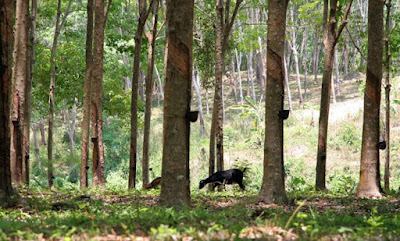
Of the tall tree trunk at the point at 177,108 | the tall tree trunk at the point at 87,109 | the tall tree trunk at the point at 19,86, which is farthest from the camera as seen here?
the tall tree trunk at the point at 87,109

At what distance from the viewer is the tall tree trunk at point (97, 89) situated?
1337cm

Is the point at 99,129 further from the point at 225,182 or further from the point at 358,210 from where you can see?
the point at 358,210

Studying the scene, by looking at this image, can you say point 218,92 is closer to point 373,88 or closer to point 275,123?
point 373,88

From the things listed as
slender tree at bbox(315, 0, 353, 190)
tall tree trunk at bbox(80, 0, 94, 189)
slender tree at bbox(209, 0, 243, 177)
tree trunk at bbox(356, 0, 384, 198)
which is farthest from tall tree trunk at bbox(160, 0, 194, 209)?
tall tree trunk at bbox(80, 0, 94, 189)

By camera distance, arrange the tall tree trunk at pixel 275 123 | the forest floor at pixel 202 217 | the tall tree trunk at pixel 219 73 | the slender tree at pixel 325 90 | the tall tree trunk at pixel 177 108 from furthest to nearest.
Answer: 1. the tall tree trunk at pixel 219 73
2. the slender tree at pixel 325 90
3. the tall tree trunk at pixel 275 123
4. the tall tree trunk at pixel 177 108
5. the forest floor at pixel 202 217

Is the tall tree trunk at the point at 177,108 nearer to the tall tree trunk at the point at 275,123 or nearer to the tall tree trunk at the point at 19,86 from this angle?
the tall tree trunk at the point at 275,123

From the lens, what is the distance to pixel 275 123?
8.91m

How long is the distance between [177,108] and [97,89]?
668cm

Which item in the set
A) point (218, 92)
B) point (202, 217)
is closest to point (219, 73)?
point (218, 92)

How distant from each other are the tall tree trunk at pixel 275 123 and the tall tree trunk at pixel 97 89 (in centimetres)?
595

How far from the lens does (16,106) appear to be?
10789 millimetres

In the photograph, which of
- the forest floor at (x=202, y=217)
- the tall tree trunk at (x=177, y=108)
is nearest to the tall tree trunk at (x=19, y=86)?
the forest floor at (x=202, y=217)

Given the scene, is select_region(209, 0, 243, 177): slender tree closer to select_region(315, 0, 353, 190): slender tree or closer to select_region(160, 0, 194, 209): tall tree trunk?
select_region(315, 0, 353, 190): slender tree

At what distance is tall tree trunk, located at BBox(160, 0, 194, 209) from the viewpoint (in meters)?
7.20
